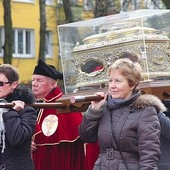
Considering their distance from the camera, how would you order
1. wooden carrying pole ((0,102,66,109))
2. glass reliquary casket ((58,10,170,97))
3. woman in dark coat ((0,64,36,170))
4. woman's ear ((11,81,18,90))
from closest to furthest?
wooden carrying pole ((0,102,66,109)) < woman in dark coat ((0,64,36,170)) < woman's ear ((11,81,18,90)) < glass reliquary casket ((58,10,170,97))

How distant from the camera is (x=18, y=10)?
114 feet

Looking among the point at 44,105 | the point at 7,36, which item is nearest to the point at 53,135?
the point at 44,105

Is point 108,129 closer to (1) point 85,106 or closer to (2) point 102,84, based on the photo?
(1) point 85,106

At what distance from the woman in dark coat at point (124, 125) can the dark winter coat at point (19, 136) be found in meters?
0.65

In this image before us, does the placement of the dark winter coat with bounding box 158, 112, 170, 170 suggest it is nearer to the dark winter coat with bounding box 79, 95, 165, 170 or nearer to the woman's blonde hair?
the dark winter coat with bounding box 79, 95, 165, 170

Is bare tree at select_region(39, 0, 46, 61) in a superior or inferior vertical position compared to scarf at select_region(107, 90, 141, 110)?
superior

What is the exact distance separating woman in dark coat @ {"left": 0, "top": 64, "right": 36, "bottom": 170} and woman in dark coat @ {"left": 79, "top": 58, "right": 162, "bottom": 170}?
0.67m

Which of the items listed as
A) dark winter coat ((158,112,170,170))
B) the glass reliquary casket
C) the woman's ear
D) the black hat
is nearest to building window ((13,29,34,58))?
the black hat

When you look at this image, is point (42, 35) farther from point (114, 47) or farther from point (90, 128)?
point (90, 128)

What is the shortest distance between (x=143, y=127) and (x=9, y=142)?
137cm

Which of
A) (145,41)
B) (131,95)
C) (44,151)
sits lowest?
(44,151)

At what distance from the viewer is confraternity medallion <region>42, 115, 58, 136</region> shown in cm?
677

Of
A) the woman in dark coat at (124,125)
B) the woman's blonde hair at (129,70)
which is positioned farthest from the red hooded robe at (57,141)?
the woman's blonde hair at (129,70)

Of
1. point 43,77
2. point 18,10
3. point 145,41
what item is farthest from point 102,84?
point 18,10
